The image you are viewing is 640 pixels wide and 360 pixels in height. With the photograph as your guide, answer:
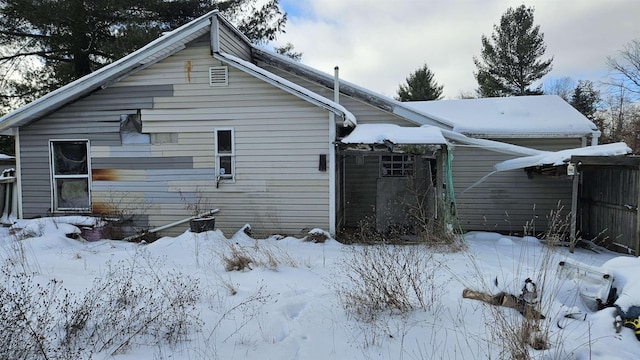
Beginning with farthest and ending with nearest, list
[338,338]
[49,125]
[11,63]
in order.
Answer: [11,63] → [49,125] → [338,338]

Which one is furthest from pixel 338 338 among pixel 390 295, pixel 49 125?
pixel 49 125

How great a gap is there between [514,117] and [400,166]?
3988 millimetres

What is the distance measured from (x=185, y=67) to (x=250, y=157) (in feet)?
8.83

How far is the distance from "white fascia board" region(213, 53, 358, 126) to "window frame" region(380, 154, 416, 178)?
2.77 m

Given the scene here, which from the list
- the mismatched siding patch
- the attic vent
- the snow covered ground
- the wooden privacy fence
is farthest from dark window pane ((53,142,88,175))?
the wooden privacy fence

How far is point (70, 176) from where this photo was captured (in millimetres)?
9148

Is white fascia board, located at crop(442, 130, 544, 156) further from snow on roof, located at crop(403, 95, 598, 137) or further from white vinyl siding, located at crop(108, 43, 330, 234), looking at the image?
white vinyl siding, located at crop(108, 43, 330, 234)

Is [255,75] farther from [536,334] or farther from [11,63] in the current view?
[11,63]

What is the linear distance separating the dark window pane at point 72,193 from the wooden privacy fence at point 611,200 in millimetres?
11124

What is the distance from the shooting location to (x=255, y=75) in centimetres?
837

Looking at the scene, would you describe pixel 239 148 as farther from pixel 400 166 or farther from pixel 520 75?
pixel 520 75

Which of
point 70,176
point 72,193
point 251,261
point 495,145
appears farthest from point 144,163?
point 495,145

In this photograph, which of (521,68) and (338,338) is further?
(521,68)

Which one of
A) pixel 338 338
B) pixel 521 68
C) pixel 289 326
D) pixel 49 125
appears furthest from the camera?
pixel 521 68
